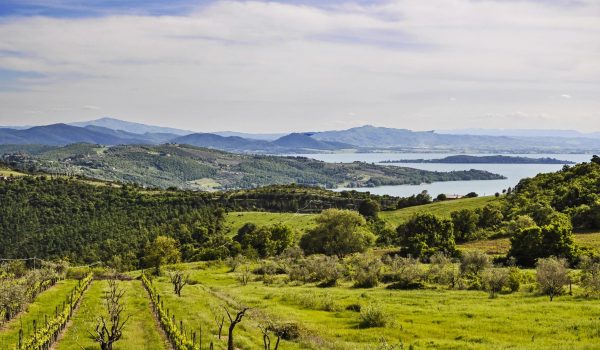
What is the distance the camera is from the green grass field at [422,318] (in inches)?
1458

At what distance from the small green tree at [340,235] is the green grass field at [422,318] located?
39.2 m

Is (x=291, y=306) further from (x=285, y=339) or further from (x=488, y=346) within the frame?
(x=488, y=346)

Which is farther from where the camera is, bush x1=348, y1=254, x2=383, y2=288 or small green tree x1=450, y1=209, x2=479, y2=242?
small green tree x1=450, y1=209, x2=479, y2=242

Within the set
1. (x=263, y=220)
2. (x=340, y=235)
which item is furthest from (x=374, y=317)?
(x=263, y=220)

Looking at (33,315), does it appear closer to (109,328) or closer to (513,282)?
(109,328)

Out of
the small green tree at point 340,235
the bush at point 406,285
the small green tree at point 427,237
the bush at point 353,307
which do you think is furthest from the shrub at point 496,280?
the small green tree at point 340,235

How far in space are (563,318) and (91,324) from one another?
3771 centimetres

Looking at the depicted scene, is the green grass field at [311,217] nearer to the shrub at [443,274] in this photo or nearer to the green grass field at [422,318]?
the shrub at [443,274]

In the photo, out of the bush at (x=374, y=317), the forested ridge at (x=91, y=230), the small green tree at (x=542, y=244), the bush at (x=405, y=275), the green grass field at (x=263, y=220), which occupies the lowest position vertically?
the forested ridge at (x=91, y=230)

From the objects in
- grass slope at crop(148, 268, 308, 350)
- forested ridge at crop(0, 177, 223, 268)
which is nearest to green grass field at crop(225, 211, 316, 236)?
forested ridge at crop(0, 177, 223, 268)

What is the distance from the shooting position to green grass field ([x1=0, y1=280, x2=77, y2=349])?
3947cm

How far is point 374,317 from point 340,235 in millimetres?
60902

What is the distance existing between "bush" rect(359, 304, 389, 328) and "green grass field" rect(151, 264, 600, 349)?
71 cm

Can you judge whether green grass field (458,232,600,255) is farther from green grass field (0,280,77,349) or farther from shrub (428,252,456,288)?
green grass field (0,280,77,349)
